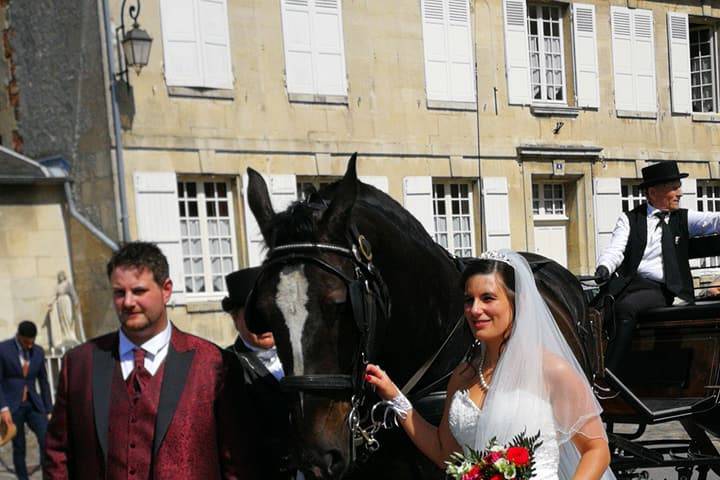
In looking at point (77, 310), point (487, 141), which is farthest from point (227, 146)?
point (487, 141)

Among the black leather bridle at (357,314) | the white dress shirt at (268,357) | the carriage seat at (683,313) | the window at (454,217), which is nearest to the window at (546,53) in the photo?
the window at (454,217)

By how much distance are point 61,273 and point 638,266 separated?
30.5ft

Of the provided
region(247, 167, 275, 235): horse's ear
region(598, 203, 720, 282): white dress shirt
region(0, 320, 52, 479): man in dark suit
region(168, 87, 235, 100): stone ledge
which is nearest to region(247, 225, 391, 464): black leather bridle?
region(247, 167, 275, 235): horse's ear

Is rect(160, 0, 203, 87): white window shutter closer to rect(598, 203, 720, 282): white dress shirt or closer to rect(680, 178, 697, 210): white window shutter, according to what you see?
rect(598, 203, 720, 282): white dress shirt

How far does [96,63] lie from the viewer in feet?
42.6

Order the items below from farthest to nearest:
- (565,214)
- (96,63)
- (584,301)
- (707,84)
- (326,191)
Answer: (707,84)
(565,214)
(96,63)
(584,301)
(326,191)

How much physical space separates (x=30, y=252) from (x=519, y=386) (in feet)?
36.7

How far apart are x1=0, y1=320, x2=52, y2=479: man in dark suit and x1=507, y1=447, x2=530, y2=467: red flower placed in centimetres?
684

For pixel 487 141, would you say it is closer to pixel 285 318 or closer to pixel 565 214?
pixel 565 214

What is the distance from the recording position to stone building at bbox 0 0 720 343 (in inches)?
515

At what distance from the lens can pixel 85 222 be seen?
42.9ft

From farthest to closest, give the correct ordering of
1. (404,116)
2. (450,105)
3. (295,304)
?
1. (450,105)
2. (404,116)
3. (295,304)

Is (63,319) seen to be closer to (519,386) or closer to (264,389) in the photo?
(264,389)

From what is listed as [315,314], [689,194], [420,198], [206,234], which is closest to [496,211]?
Answer: [420,198]
